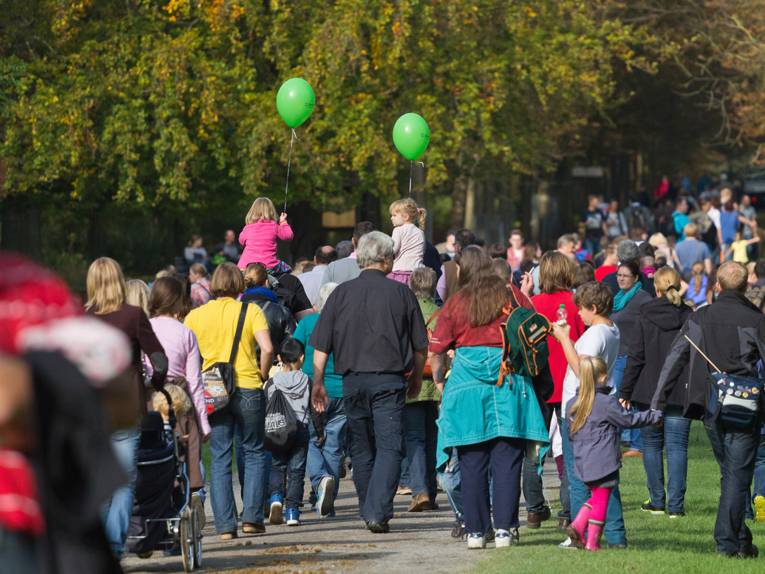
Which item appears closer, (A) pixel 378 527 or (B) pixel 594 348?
(B) pixel 594 348

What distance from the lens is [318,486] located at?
11.9 meters

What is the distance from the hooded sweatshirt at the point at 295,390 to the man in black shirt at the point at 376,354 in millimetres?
694

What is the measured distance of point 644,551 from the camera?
955cm

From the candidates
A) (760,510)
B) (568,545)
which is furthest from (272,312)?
(760,510)

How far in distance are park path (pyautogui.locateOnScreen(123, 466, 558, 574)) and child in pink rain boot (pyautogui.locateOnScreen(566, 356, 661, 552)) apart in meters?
0.72

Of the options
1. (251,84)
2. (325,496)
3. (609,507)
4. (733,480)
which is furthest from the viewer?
(251,84)

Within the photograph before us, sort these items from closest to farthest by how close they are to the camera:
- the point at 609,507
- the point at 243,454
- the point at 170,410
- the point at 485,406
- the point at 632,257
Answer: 1. the point at 170,410
2. the point at 485,406
3. the point at 609,507
4. the point at 243,454
5. the point at 632,257

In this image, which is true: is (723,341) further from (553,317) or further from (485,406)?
(553,317)

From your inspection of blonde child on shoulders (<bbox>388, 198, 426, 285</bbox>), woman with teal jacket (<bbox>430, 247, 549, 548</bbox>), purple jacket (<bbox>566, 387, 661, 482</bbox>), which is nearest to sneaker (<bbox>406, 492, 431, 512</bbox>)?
blonde child on shoulders (<bbox>388, 198, 426, 285</bbox>)

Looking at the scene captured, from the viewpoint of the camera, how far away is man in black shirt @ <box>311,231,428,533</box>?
10508 mm

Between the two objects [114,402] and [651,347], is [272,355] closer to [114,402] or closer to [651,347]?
[651,347]

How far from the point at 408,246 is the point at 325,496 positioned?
9.12 ft

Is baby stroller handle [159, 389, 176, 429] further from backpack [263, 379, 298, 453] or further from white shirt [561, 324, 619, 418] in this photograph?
white shirt [561, 324, 619, 418]

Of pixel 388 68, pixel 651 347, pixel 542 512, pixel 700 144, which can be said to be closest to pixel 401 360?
pixel 542 512
